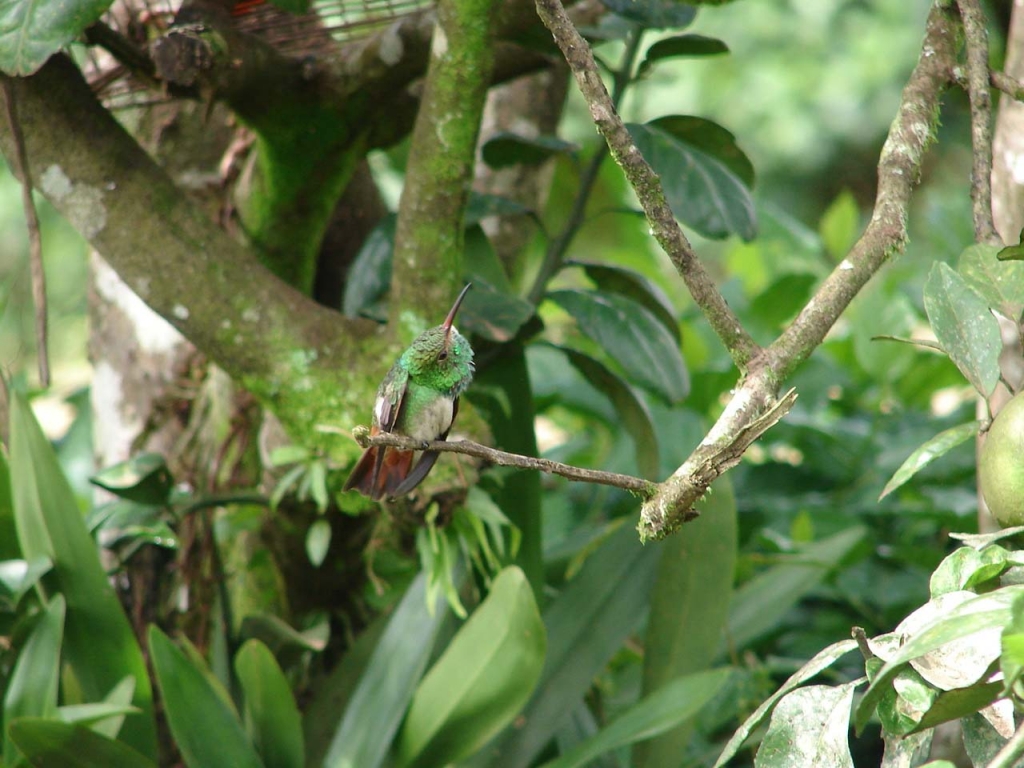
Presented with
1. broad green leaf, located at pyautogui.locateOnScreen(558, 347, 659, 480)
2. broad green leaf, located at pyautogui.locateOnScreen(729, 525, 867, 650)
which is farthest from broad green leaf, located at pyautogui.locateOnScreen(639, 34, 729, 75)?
broad green leaf, located at pyautogui.locateOnScreen(729, 525, 867, 650)

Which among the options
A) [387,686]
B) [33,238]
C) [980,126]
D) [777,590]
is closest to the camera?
[980,126]

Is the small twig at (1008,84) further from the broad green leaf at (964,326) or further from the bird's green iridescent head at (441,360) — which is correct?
the bird's green iridescent head at (441,360)

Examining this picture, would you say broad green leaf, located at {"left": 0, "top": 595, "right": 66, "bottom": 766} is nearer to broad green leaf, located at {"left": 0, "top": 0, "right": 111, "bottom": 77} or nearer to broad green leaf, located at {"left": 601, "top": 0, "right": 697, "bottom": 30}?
broad green leaf, located at {"left": 0, "top": 0, "right": 111, "bottom": 77}

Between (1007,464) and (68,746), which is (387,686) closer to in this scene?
(68,746)

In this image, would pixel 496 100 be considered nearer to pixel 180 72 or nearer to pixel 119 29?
pixel 119 29

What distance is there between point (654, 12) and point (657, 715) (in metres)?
0.98

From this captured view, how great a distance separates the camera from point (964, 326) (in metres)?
0.87

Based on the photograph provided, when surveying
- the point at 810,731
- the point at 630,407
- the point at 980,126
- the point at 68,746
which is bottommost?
the point at 68,746

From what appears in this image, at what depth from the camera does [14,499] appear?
1.37 meters

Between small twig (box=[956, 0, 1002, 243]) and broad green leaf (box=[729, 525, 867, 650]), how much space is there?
84cm

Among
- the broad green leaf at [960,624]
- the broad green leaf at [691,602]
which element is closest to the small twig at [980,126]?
the broad green leaf at [960,624]

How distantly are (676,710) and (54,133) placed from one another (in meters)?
1.11

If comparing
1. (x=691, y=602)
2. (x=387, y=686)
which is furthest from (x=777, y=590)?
(x=387, y=686)

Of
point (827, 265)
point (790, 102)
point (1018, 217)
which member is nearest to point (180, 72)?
point (1018, 217)
